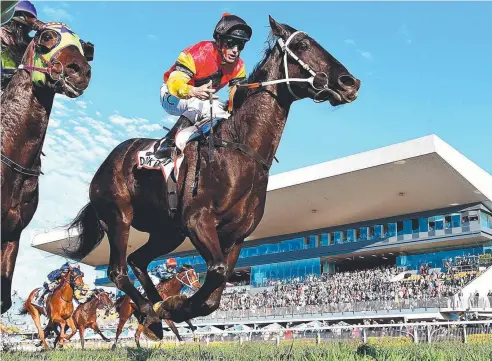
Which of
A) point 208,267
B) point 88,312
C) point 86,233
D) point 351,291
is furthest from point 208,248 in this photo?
point 351,291

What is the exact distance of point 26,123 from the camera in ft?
13.4

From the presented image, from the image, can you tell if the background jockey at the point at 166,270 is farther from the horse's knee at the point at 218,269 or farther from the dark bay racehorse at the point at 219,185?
the horse's knee at the point at 218,269

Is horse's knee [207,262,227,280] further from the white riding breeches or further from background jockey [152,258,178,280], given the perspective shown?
background jockey [152,258,178,280]

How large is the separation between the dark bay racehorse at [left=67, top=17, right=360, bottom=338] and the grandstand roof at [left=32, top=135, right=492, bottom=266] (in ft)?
81.1

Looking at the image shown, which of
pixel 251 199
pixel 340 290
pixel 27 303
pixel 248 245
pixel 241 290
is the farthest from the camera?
pixel 248 245

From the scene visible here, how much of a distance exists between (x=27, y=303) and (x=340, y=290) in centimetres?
2187

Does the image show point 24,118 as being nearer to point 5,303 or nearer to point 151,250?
point 5,303

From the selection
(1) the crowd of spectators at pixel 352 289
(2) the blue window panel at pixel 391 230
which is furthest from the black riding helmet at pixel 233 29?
(2) the blue window panel at pixel 391 230

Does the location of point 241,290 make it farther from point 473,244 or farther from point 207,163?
point 207,163

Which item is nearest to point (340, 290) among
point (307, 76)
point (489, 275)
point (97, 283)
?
point (489, 275)

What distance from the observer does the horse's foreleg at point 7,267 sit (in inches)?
159

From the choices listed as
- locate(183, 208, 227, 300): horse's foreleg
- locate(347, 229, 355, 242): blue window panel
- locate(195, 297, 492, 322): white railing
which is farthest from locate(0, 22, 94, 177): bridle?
locate(347, 229, 355, 242): blue window panel

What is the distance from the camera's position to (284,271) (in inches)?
1661

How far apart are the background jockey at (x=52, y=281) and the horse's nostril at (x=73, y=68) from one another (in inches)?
434
